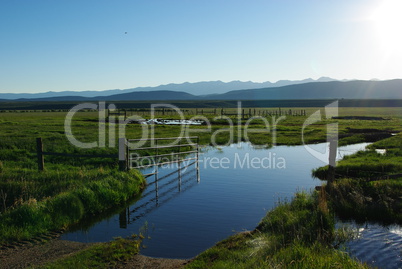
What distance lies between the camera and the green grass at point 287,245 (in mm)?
7225

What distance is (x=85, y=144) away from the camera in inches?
1106

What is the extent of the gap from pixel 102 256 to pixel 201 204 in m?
6.04

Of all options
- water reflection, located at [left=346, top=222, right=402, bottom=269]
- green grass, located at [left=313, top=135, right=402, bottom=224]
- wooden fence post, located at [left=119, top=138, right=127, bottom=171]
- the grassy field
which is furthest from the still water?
water reflection, located at [left=346, top=222, right=402, bottom=269]

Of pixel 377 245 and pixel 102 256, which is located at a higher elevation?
pixel 102 256

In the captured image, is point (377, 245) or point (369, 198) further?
point (369, 198)

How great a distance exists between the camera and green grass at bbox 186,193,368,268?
23.7 feet

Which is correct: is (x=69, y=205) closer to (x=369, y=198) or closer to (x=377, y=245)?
(x=377, y=245)

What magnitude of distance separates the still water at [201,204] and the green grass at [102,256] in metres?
0.52

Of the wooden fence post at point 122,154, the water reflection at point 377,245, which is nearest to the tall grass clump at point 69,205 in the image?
the wooden fence post at point 122,154

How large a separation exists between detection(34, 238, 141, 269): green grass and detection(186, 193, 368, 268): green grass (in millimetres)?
1745

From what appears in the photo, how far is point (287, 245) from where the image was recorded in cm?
870

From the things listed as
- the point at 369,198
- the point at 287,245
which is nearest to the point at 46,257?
the point at 287,245

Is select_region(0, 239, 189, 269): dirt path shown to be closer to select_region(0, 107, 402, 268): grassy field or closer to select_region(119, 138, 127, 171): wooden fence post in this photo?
select_region(0, 107, 402, 268): grassy field

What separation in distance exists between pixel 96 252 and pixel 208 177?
10.9 meters
